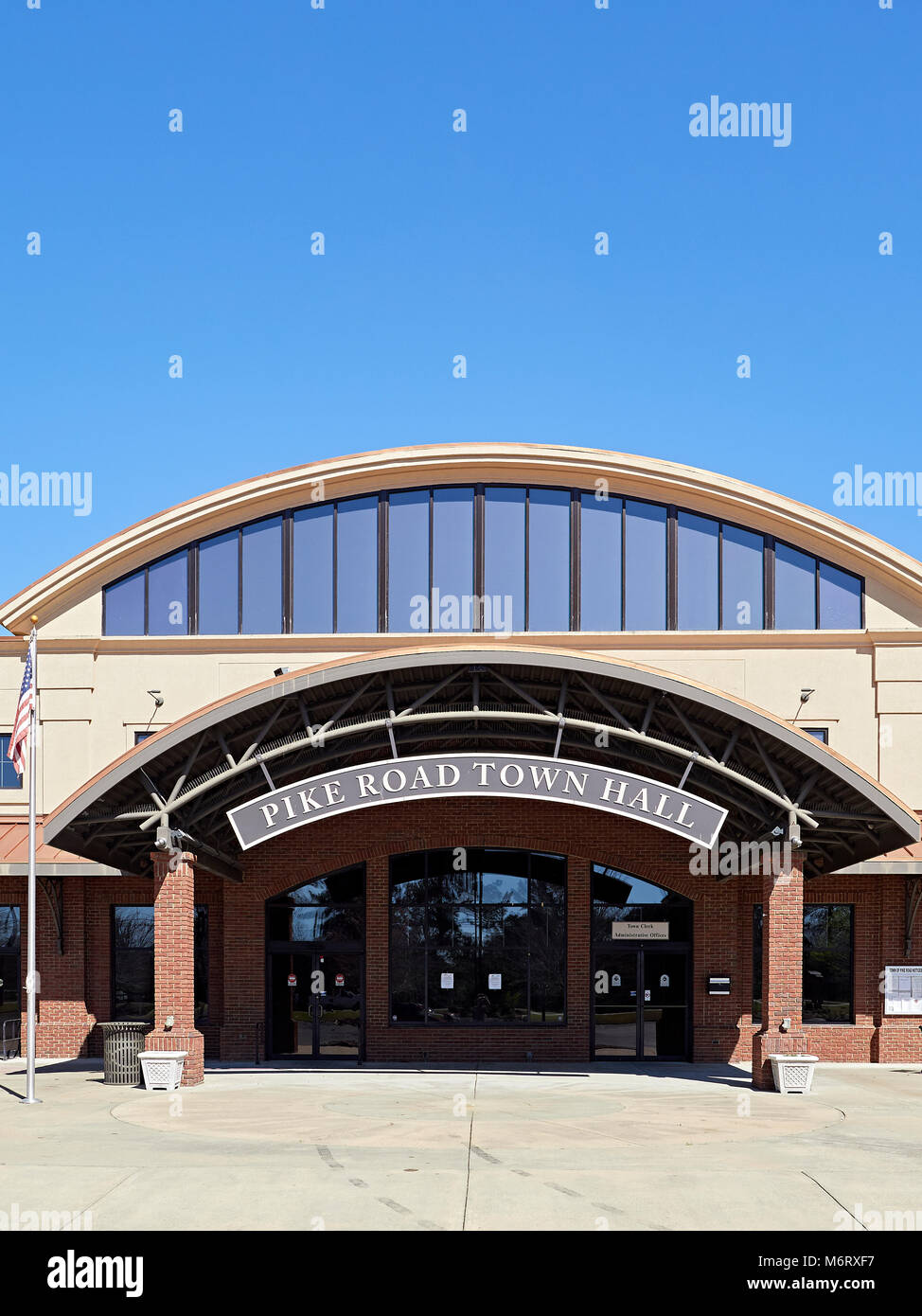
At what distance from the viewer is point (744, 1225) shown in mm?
12125

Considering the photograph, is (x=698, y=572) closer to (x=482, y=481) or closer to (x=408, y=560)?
(x=482, y=481)

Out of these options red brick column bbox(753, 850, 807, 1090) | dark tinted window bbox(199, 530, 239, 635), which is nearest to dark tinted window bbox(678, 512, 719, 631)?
red brick column bbox(753, 850, 807, 1090)

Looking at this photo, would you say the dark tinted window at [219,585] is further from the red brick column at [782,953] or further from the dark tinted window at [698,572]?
the red brick column at [782,953]

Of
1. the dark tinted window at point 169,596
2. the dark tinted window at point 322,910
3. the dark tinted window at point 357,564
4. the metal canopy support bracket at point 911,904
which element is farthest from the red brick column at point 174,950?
the metal canopy support bracket at point 911,904

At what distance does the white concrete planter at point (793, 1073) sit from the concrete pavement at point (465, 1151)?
0.25 meters

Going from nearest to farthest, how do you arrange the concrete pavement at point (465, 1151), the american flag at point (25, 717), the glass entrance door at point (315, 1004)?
the concrete pavement at point (465, 1151), the american flag at point (25, 717), the glass entrance door at point (315, 1004)

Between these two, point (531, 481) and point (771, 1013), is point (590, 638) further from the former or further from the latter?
point (771, 1013)

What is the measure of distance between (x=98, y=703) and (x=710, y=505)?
44.3 feet

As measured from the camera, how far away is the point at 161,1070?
21.6 metres

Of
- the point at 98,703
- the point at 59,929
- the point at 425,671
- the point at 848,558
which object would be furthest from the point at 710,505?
the point at 59,929

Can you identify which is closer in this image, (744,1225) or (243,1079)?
(744,1225)

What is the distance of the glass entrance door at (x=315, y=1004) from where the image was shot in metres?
26.2

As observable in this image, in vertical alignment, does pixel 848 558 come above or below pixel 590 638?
above
